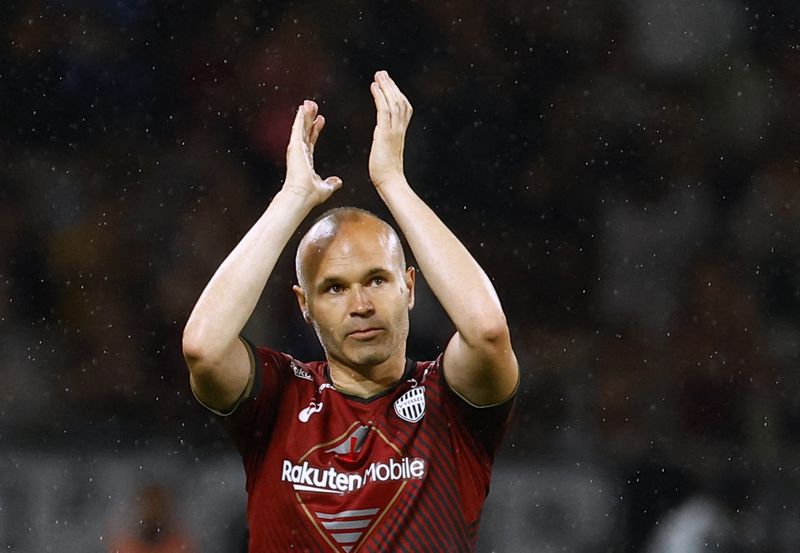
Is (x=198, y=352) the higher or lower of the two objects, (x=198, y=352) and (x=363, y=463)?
the higher

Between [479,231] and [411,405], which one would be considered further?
[479,231]

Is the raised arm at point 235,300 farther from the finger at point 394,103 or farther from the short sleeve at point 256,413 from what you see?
the finger at point 394,103

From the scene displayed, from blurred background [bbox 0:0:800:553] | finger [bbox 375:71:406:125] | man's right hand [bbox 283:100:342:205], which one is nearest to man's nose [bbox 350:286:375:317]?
man's right hand [bbox 283:100:342:205]

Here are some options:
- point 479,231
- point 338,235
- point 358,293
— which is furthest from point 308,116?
point 479,231

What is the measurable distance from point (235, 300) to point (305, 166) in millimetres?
335

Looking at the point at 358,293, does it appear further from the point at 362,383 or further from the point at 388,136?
the point at 388,136

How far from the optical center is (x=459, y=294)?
2.50 metres

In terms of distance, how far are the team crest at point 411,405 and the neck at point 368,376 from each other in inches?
2.0

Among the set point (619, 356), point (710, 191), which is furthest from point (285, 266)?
point (710, 191)

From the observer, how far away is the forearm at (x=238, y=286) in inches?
99.0

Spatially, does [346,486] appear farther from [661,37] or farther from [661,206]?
[661,37]

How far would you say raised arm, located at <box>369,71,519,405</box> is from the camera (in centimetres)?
249

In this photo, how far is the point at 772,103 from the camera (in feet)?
18.5

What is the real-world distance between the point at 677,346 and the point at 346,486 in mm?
2875
